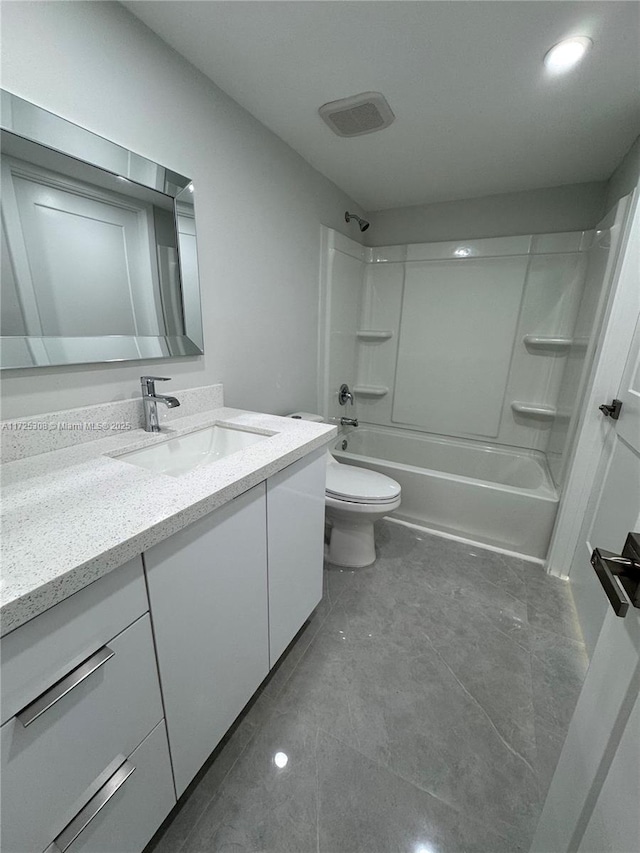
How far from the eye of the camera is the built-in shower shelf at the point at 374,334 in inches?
109

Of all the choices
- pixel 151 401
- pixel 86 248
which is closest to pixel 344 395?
pixel 151 401

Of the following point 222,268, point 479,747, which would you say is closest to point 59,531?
point 222,268

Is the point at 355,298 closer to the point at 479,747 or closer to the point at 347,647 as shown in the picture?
the point at 347,647

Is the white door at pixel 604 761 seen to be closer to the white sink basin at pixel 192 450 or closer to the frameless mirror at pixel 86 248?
the white sink basin at pixel 192 450

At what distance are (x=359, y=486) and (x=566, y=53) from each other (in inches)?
68.8

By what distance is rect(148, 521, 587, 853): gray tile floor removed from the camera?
0.89m

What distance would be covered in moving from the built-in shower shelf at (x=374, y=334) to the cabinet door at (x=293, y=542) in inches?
72.4

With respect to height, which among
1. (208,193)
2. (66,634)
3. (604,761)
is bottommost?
(604,761)

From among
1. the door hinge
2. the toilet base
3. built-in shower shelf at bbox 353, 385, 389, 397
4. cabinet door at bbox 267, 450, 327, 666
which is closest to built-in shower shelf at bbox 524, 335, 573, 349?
the door hinge

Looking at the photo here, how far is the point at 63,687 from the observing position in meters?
0.53

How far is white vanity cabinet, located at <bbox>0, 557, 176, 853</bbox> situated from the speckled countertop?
0.18ft

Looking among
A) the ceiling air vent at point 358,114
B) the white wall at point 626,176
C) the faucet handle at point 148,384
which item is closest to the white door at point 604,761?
the faucet handle at point 148,384

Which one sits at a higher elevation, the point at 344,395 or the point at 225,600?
the point at 344,395

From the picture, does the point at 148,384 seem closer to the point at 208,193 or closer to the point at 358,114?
the point at 208,193
